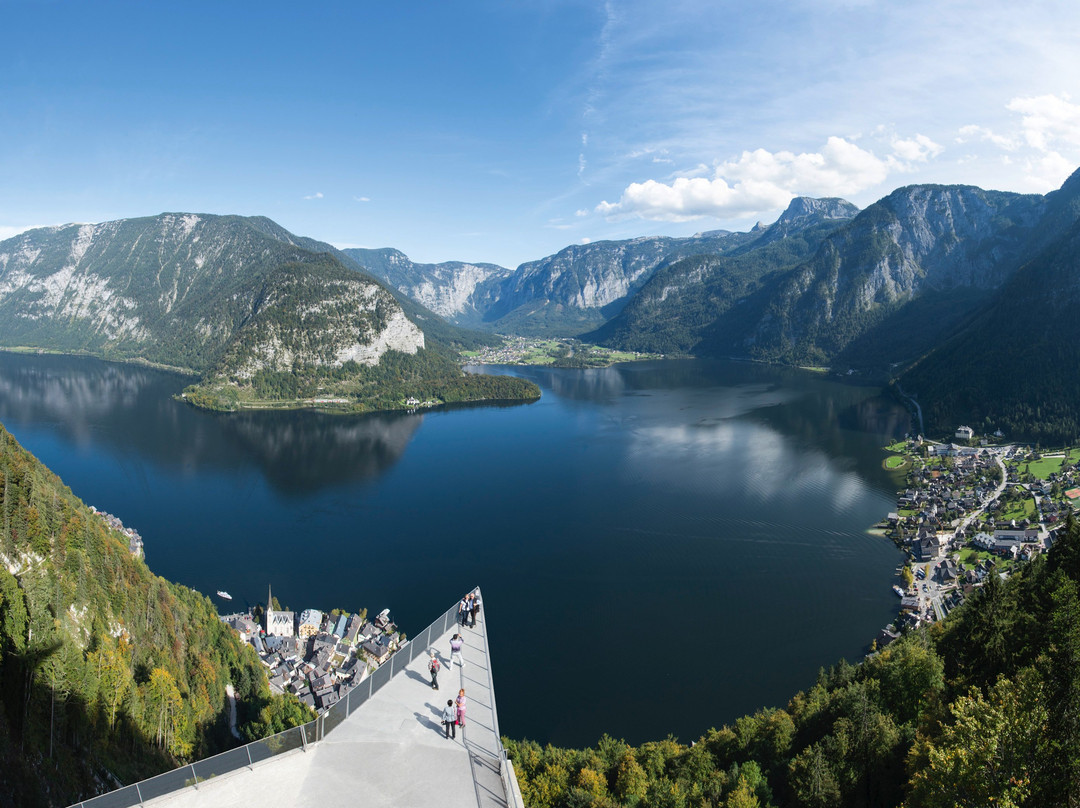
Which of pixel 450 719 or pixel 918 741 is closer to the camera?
pixel 450 719

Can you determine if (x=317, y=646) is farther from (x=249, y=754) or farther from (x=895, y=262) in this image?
(x=895, y=262)

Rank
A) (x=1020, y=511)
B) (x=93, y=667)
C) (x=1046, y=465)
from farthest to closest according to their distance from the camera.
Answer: (x=1046, y=465)
(x=1020, y=511)
(x=93, y=667)

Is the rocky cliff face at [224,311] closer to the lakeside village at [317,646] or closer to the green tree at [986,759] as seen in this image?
the lakeside village at [317,646]

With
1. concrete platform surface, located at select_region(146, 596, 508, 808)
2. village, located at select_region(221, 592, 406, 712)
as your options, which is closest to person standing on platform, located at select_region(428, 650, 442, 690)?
concrete platform surface, located at select_region(146, 596, 508, 808)

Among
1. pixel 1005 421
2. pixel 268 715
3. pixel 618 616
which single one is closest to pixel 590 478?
pixel 618 616

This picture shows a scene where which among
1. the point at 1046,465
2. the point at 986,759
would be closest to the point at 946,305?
the point at 1046,465
